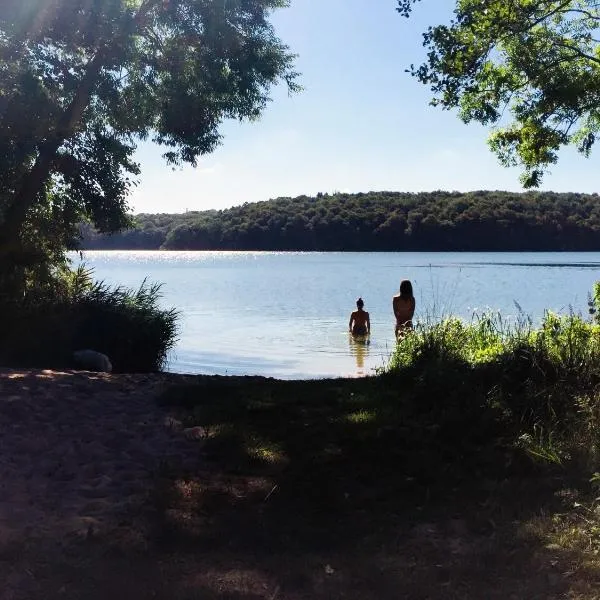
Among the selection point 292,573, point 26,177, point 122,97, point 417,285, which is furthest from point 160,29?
point 417,285

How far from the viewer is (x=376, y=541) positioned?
3.73 m

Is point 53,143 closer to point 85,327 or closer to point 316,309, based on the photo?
point 85,327

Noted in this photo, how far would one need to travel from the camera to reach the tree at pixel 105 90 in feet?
34.7

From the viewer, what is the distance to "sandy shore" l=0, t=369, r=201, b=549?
12.9ft

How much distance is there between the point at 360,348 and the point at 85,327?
27.8 ft

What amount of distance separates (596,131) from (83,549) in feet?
34.8

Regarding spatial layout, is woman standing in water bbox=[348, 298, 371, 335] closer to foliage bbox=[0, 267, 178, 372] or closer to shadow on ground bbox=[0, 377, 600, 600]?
foliage bbox=[0, 267, 178, 372]

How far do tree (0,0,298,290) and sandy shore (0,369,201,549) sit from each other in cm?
471

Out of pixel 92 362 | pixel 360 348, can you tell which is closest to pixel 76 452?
pixel 92 362

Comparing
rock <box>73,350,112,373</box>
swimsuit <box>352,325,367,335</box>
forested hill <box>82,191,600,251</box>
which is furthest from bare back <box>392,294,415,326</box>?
forested hill <box>82,191,600,251</box>

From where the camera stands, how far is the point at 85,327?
39.4 ft

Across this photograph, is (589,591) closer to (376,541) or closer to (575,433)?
(376,541)

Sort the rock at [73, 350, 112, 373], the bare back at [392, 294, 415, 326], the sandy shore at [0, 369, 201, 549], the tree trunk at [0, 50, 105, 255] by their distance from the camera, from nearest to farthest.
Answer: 1. the sandy shore at [0, 369, 201, 549]
2. the rock at [73, 350, 112, 373]
3. the tree trunk at [0, 50, 105, 255]
4. the bare back at [392, 294, 415, 326]

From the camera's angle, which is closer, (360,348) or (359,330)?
(360,348)
